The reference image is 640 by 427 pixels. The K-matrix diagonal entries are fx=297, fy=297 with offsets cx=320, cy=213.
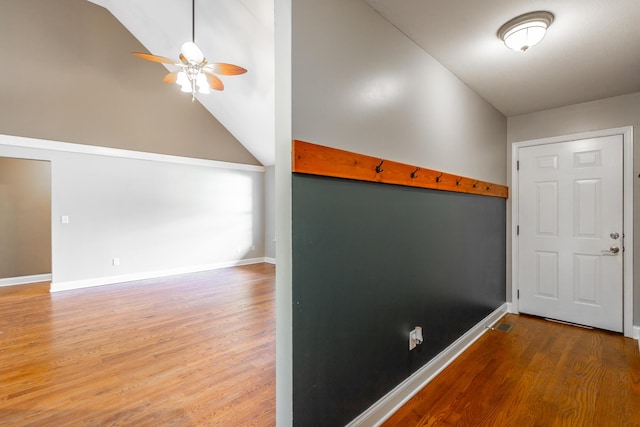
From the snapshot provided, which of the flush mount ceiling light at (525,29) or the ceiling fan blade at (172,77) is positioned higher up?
the ceiling fan blade at (172,77)

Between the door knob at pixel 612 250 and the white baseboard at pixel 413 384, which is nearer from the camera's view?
the white baseboard at pixel 413 384

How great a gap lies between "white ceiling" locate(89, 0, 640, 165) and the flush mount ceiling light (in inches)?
1.9

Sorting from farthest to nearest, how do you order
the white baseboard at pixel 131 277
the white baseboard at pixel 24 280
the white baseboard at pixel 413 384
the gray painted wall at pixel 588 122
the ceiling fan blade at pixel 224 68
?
the white baseboard at pixel 24 280 → the white baseboard at pixel 131 277 → the ceiling fan blade at pixel 224 68 → the gray painted wall at pixel 588 122 → the white baseboard at pixel 413 384

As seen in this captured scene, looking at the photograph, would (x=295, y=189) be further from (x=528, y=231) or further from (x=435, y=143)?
(x=528, y=231)

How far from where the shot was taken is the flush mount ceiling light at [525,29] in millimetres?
1761

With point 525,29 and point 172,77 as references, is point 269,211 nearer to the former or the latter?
point 172,77

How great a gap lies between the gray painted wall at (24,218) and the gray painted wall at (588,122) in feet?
24.6

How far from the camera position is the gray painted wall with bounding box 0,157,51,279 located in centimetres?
502

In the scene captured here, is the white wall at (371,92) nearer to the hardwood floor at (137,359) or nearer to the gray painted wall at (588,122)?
the gray painted wall at (588,122)

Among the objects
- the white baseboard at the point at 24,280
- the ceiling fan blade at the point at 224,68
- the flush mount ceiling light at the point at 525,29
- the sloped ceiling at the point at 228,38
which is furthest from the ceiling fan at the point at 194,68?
the white baseboard at the point at 24,280

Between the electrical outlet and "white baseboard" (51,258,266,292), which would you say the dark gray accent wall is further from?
"white baseboard" (51,258,266,292)

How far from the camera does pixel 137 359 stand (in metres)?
2.47

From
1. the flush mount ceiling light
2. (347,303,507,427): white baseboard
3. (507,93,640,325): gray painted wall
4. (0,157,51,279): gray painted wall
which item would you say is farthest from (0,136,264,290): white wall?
the flush mount ceiling light

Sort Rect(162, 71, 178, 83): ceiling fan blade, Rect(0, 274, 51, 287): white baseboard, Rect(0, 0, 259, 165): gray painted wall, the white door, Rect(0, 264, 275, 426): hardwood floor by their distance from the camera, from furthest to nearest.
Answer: Rect(0, 274, 51, 287): white baseboard → Rect(0, 0, 259, 165): gray painted wall → Rect(162, 71, 178, 83): ceiling fan blade → the white door → Rect(0, 264, 275, 426): hardwood floor
